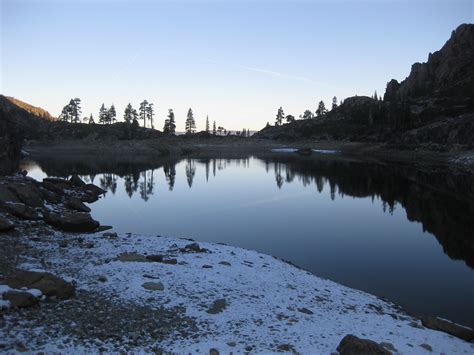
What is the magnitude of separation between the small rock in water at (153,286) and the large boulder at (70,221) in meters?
12.6

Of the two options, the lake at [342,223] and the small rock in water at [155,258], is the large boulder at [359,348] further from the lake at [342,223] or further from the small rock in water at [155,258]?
the small rock in water at [155,258]

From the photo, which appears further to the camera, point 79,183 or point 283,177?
point 283,177

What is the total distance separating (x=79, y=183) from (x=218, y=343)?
40.5 metres

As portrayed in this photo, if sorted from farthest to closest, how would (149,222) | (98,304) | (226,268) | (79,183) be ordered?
(79,183) < (149,222) < (226,268) < (98,304)

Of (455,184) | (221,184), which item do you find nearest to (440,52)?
(455,184)

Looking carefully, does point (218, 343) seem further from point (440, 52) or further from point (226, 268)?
point (440, 52)

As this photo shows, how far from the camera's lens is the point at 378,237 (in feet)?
98.7

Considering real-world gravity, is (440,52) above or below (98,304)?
above

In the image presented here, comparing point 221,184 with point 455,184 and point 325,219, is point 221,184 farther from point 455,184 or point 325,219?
point 455,184

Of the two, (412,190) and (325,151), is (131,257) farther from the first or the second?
(325,151)

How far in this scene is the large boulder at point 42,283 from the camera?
40.7 feet

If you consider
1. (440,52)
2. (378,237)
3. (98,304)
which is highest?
(440,52)

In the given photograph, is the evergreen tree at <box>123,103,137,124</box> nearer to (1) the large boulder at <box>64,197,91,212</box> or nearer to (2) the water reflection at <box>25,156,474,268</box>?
(2) the water reflection at <box>25,156,474,268</box>

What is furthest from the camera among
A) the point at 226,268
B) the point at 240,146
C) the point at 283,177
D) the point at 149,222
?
the point at 240,146
